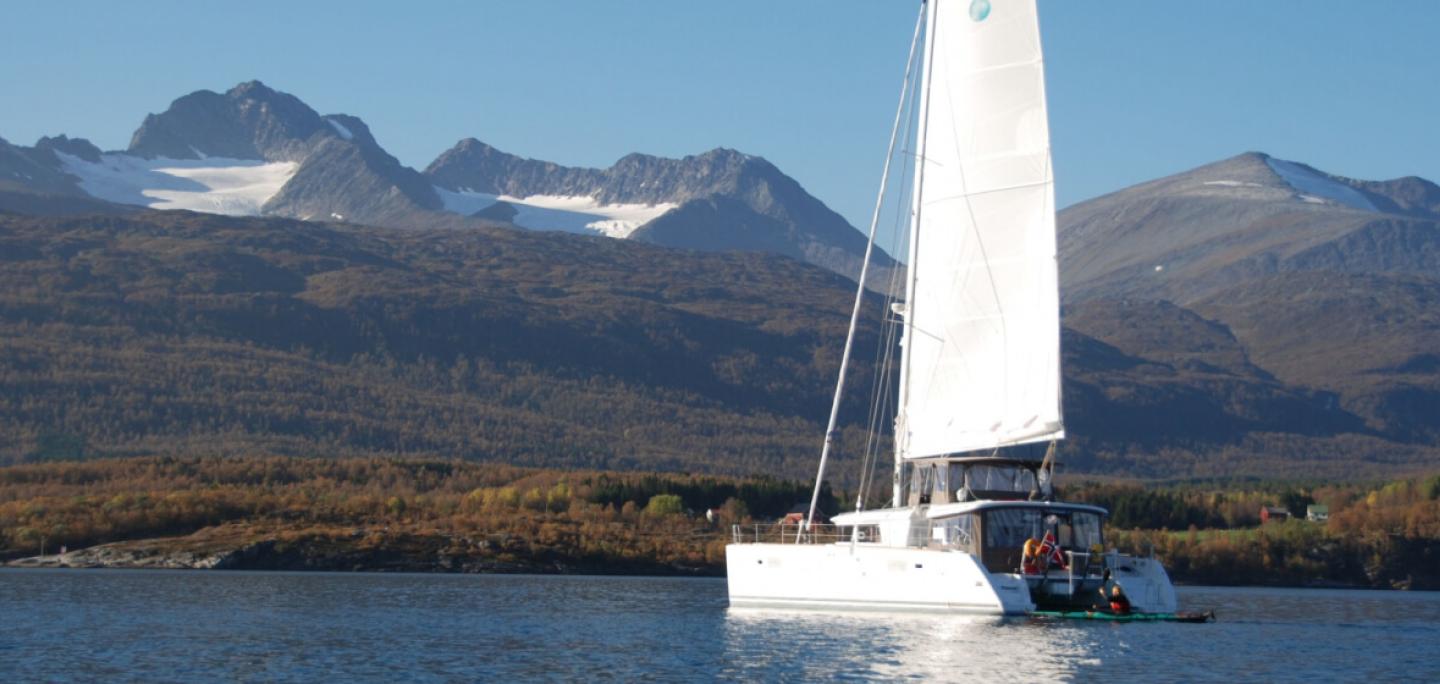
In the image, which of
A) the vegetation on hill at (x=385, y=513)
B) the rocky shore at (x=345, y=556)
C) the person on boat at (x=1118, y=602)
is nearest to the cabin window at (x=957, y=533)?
the person on boat at (x=1118, y=602)

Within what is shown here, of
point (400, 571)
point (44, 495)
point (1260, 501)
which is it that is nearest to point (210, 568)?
point (400, 571)

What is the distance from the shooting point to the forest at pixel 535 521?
103188 millimetres

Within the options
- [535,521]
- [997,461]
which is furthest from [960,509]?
[535,521]

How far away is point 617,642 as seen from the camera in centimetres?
5144

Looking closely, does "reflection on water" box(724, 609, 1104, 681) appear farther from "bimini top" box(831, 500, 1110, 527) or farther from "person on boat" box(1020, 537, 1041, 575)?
"bimini top" box(831, 500, 1110, 527)

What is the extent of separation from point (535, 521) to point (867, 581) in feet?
209

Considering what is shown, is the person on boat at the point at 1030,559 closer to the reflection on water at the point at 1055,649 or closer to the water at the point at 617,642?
the reflection on water at the point at 1055,649

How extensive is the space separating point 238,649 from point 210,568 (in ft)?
167

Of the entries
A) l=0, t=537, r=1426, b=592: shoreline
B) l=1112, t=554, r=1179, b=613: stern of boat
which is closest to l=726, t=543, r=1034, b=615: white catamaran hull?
l=1112, t=554, r=1179, b=613: stern of boat

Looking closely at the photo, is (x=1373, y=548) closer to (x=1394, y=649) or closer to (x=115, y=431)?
(x=1394, y=649)

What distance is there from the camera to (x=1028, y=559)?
174ft

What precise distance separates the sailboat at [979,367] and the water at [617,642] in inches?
49.3

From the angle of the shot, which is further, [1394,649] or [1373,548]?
[1373,548]

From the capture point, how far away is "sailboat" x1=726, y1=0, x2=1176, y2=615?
53.5 metres
